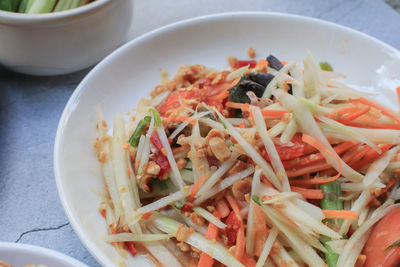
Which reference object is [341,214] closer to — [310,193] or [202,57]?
[310,193]

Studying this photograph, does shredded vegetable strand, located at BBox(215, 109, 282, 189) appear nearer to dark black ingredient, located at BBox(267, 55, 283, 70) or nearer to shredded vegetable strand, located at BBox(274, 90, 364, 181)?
shredded vegetable strand, located at BBox(274, 90, 364, 181)

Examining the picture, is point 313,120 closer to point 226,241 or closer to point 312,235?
point 312,235

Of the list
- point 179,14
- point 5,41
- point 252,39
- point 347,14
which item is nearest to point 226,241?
point 252,39

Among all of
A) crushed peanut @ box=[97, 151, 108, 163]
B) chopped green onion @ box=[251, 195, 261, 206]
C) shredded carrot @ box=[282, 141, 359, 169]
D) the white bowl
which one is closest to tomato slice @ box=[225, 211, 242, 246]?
chopped green onion @ box=[251, 195, 261, 206]

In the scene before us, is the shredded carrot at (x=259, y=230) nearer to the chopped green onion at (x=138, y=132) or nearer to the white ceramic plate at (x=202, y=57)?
the chopped green onion at (x=138, y=132)

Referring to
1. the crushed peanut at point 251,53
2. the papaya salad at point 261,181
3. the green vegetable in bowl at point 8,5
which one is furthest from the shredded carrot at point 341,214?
the green vegetable in bowl at point 8,5
